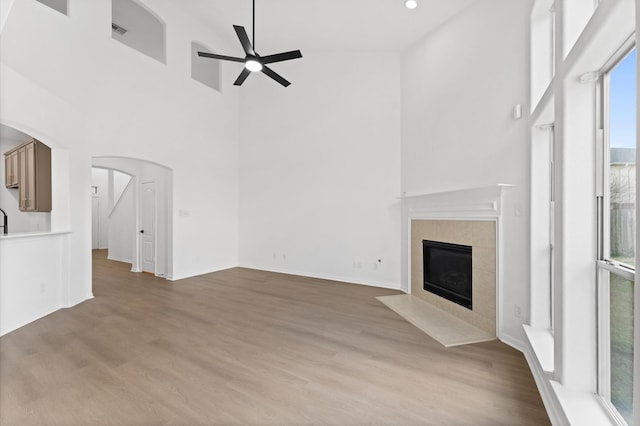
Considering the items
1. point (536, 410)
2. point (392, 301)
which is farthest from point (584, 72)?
point (392, 301)

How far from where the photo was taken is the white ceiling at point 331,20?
439 cm

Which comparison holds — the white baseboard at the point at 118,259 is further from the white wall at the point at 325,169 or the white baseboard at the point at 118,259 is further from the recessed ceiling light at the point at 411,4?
the recessed ceiling light at the point at 411,4

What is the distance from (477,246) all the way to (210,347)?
3.29 metres

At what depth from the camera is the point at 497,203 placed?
331 cm

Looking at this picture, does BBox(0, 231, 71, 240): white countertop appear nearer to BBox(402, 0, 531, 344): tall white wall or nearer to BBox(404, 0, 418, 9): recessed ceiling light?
BBox(402, 0, 531, 344): tall white wall

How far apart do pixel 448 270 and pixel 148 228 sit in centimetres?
642

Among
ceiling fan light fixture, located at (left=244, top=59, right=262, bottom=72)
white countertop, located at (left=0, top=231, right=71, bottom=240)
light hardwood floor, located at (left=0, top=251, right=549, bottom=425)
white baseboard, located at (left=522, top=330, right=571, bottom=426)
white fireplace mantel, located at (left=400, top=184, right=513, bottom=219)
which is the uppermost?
ceiling fan light fixture, located at (left=244, top=59, right=262, bottom=72)

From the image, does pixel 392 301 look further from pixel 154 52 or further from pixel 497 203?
pixel 154 52

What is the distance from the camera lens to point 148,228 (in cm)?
684

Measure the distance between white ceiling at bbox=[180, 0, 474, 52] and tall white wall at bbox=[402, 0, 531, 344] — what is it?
0.28 meters

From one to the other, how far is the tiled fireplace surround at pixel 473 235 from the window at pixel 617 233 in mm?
1423

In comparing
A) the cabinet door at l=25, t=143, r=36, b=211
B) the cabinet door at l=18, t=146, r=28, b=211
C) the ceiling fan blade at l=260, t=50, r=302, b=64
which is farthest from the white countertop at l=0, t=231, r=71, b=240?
the ceiling fan blade at l=260, t=50, r=302, b=64

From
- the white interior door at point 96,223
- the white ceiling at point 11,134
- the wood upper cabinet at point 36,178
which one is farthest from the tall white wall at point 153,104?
the white interior door at point 96,223

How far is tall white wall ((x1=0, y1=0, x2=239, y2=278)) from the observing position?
402 centimetres
